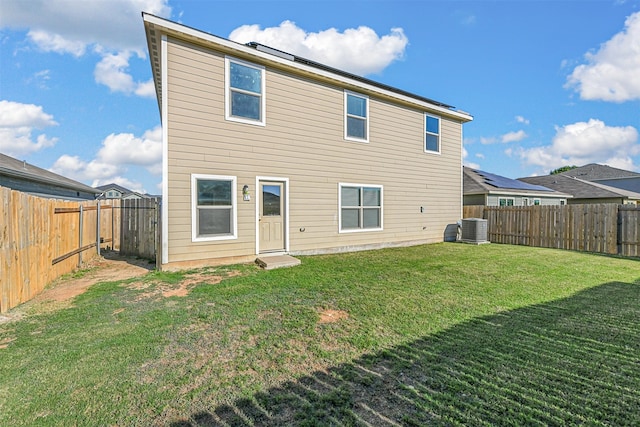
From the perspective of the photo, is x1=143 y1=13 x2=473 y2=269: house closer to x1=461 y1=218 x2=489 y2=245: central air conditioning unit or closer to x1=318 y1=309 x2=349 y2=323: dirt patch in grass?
x1=461 y1=218 x2=489 y2=245: central air conditioning unit

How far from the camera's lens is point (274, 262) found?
689cm

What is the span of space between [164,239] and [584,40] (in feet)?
58.8

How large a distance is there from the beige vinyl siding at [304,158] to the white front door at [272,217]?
0.25 meters

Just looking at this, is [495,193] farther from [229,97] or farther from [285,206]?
[229,97]

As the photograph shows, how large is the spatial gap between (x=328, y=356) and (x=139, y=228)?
7.86m

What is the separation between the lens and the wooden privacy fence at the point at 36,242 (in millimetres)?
4094

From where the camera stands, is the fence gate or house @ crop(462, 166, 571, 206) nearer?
the fence gate

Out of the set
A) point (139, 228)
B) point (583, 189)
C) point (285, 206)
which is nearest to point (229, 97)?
point (285, 206)

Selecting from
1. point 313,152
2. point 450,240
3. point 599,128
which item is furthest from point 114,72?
point 599,128

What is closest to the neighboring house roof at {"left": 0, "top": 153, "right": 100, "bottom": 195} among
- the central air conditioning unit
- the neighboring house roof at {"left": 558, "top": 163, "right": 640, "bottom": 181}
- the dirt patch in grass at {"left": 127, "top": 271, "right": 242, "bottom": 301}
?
the dirt patch in grass at {"left": 127, "top": 271, "right": 242, "bottom": 301}

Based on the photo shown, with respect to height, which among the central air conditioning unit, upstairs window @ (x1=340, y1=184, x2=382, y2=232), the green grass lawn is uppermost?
upstairs window @ (x1=340, y1=184, x2=382, y2=232)

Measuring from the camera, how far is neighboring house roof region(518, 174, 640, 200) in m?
20.4

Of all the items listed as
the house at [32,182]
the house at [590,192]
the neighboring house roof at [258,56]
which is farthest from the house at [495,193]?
the house at [32,182]

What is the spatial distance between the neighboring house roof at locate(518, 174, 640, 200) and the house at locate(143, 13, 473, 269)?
681 inches
